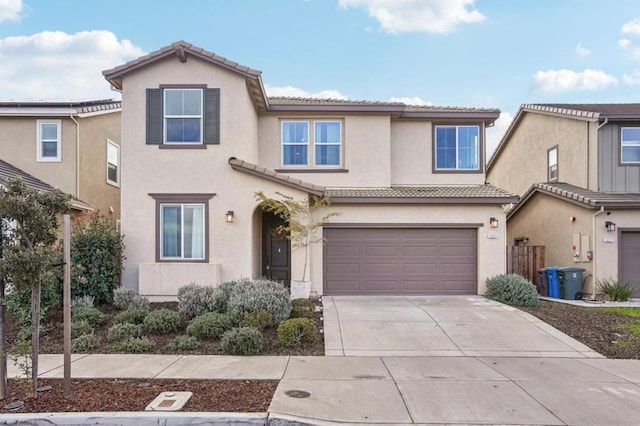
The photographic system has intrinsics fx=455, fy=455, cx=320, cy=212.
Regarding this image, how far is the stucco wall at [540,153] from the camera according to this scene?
644 inches

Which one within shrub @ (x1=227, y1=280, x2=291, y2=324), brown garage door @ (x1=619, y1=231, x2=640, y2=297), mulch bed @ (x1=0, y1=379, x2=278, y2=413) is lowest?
mulch bed @ (x1=0, y1=379, x2=278, y2=413)

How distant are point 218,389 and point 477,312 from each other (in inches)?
291

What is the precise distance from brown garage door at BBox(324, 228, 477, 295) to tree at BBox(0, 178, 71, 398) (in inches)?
346

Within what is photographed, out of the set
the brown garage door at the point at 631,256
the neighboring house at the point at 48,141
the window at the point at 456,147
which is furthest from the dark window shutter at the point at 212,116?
the brown garage door at the point at 631,256

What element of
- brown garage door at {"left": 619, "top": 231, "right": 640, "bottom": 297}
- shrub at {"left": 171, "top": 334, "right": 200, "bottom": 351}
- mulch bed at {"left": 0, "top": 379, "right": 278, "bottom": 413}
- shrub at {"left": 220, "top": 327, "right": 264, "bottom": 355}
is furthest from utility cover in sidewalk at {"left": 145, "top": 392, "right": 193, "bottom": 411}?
brown garage door at {"left": 619, "top": 231, "right": 640, "bottom": 297}

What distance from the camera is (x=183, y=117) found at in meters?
12.9

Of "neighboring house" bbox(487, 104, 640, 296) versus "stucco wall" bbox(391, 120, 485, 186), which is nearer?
"neighboring house" bbox(487, 104, 640, 296)

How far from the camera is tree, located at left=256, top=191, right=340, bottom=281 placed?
1270 centimetres

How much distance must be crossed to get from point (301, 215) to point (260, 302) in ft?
12.7

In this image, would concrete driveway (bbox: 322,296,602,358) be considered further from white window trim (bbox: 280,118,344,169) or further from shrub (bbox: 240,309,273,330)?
white window trim (bbox: 280,118,344,169)

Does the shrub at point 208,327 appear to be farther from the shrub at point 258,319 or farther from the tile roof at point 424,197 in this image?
the tile roof at point 424,197

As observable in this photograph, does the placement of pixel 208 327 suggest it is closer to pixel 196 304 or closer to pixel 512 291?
pixel 196 304

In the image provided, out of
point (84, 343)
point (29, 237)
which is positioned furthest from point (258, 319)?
point (29, 237)

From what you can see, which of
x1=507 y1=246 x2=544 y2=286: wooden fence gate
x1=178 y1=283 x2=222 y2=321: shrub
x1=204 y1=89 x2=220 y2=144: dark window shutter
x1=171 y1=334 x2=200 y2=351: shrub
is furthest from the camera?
x1=507 y1=246 x2=544 y2=286: wooden fence gate
